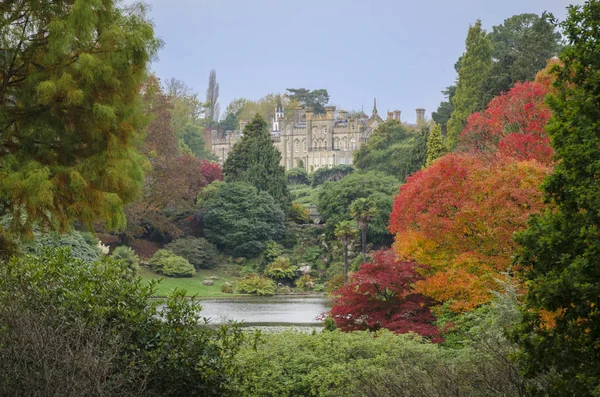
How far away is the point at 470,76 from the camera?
128 feet

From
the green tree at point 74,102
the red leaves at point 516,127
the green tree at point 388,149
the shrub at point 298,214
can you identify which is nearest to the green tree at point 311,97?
the green tree at point 388,149

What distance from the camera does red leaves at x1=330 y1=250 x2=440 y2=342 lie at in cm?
1592

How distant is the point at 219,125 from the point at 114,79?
88.8m

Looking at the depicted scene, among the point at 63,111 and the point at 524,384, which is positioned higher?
the point at 63,111

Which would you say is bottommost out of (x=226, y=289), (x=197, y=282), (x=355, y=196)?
(x=226, y=289)

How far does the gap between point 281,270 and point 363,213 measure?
14.5ft

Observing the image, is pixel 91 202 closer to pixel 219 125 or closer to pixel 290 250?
pixel 290 250

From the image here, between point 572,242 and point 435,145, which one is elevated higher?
point 435,145

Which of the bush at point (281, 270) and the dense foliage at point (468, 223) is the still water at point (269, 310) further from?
the dense foliage at point (468, 223)

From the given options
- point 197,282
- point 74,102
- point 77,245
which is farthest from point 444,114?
point 74,102

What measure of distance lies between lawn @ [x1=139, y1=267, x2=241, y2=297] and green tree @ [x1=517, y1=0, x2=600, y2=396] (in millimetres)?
26921

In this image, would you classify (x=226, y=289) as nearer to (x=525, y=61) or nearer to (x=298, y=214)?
(x=298, y=214)

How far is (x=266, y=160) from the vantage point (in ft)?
144

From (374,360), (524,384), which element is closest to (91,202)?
(374,360)
